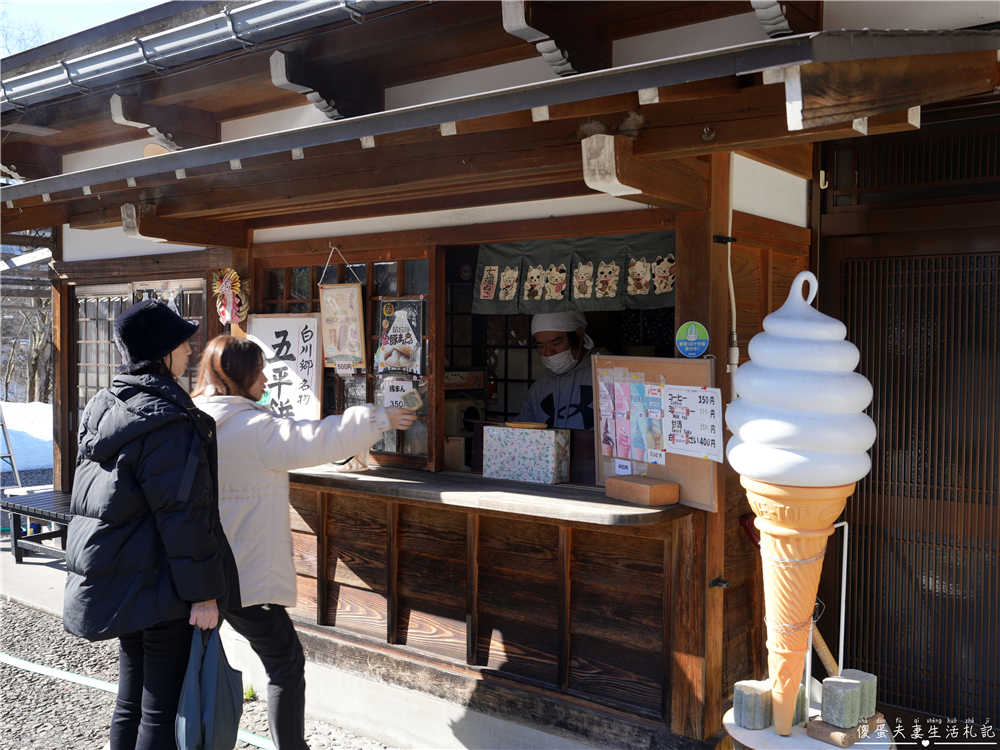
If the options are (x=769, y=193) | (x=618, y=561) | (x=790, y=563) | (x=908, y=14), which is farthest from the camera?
(x=769, y=193)

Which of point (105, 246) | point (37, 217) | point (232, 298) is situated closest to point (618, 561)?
point (232, 298)

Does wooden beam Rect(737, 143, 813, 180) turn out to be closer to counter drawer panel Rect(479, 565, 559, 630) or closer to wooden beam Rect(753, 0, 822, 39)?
wooden beam Rect(753, 0, 822, 39)

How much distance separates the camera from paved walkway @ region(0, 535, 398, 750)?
5.32 m

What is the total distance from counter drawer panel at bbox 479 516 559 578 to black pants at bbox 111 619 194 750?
1885 millimetres

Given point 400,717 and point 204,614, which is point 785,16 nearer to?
point 204,614

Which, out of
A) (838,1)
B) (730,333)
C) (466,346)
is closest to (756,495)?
(730,333)

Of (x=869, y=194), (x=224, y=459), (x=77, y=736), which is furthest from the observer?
(x=77, y=736)

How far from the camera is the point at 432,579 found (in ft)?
17.3

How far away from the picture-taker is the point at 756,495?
134 inches

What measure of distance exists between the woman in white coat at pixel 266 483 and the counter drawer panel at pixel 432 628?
1081 millimetres

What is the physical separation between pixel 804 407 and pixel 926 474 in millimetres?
2178

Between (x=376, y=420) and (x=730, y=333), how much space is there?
6.63ft

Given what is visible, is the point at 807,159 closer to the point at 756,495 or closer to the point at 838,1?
the point at 838,1

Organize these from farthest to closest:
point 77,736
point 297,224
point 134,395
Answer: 1. point 297,224
2. point 77,736
3. point 134,395
